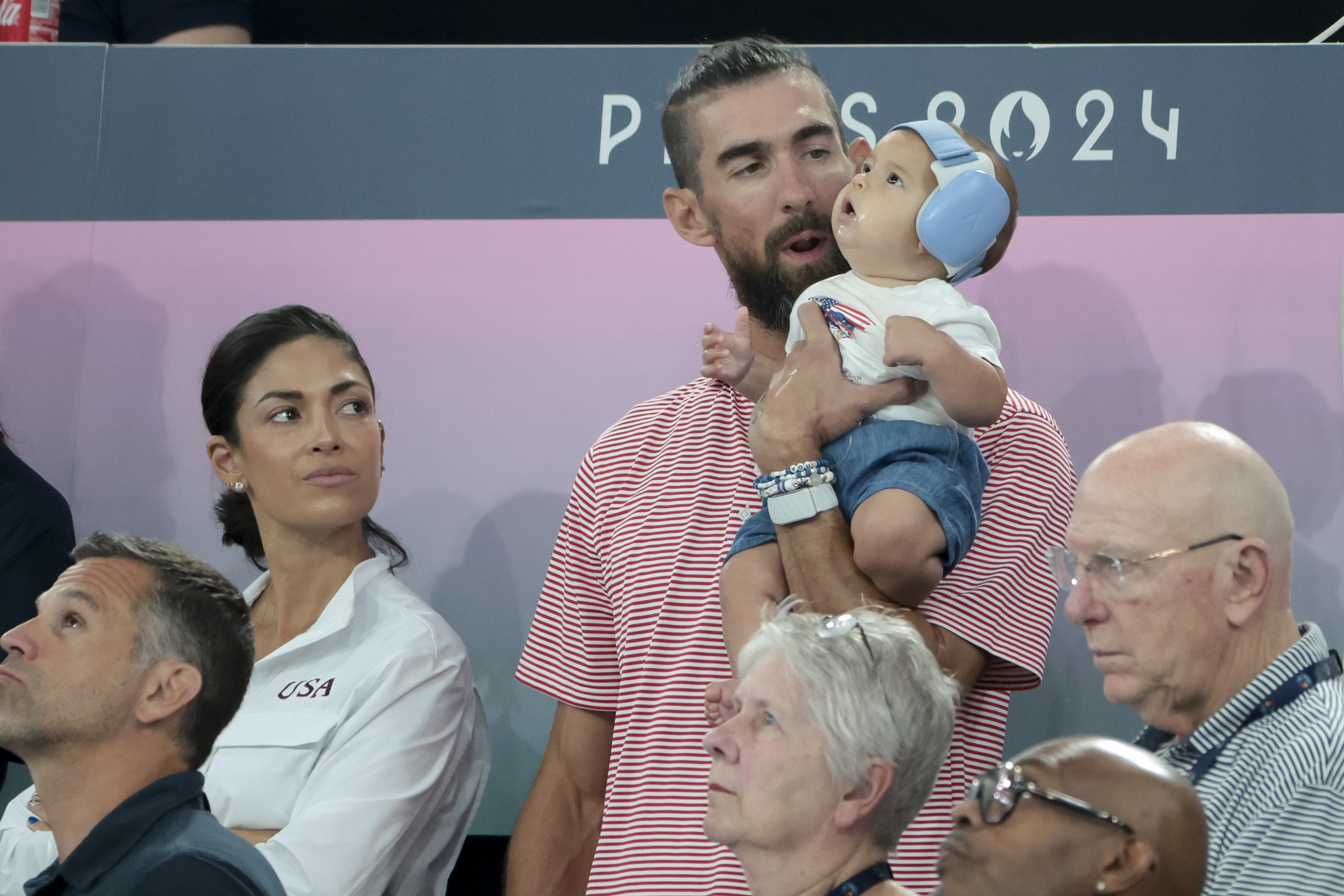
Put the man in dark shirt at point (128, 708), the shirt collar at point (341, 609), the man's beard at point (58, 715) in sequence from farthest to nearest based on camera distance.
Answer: the shirt collar at point (341, 609)
the man's beard at point (58, 715)
the man in dark shirt at point (128, 708)

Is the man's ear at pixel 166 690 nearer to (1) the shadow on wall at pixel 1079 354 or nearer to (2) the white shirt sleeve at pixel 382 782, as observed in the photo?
(2) the white shirt sleeve at pixel 382 782

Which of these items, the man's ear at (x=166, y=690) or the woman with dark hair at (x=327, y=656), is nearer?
the man's ear at (x=166, y=690)

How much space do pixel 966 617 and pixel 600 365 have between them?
3.84 feet

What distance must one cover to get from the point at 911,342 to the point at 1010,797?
61 centimetres

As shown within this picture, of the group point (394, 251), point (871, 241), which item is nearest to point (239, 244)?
point (394, 251)

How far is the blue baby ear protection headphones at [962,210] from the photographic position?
77.0 inches

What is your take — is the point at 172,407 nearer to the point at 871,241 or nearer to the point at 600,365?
the point at 600,365

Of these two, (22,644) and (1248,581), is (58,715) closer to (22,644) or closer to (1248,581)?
(22,644)

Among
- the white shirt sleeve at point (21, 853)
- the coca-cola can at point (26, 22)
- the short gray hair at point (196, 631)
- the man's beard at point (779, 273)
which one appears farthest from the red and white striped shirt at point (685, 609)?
the coca-cola can at point (26, 22)

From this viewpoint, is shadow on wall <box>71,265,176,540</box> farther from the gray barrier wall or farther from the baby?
the baby

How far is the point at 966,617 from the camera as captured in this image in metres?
2.06

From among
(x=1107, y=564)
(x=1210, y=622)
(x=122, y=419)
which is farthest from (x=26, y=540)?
(x=1210, y=622)

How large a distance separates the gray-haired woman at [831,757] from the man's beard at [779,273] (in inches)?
27.8

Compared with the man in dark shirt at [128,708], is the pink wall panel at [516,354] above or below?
above
